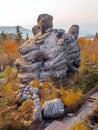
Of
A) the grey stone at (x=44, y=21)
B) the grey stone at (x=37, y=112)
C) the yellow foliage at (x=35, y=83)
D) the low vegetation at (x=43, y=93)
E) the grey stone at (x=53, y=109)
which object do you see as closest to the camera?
the low vegetation at (x=43, y=93)

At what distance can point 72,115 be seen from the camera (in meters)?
33.3

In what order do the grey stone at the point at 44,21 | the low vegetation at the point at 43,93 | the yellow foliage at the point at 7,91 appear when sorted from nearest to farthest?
the low vegetation at the point at 43,93 < the yellow foliage at the point at 7,91 < the grey stone at the point at 44,21

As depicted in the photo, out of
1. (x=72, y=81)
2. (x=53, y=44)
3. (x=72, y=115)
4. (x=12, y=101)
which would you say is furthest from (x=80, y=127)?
(x=53, y=44)

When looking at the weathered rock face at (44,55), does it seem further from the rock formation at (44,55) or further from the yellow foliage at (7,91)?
the yellow foliage at (7,91)

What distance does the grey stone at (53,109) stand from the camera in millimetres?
32406

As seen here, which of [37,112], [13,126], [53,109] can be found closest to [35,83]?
[53,109]

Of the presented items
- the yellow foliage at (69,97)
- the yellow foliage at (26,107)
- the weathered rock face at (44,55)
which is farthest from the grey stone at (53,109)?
the weathered rock face at (44,55)

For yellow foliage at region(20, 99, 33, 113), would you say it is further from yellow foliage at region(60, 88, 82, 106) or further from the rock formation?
the rock formation

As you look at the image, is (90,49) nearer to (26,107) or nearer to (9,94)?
(9,94)

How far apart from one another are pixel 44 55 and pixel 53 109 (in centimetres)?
1291

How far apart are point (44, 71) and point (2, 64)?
16.1 metres

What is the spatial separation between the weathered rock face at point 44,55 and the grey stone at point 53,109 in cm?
931

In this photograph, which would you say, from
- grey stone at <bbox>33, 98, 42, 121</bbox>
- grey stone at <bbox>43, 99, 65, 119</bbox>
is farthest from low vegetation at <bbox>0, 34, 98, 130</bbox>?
grey stone at <bbox>43, 99, 65, 119</bbox>

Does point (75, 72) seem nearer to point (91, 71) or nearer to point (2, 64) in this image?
point (91, 71)
